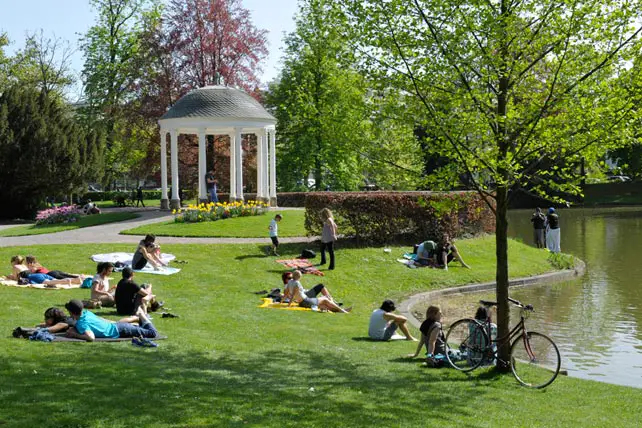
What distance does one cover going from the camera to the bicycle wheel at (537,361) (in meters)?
10.9

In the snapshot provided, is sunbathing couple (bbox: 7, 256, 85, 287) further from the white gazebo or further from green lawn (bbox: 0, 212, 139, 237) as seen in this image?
the white gazebo

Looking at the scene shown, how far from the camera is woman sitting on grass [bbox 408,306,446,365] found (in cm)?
1213

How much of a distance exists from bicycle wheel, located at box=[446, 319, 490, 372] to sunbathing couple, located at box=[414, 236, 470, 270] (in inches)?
485

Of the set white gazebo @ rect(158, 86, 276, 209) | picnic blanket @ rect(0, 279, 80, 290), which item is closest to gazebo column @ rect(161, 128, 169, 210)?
white gazebo @ rect(158, 86, 276, 209)

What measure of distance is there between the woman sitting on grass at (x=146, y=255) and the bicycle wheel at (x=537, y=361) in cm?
1141

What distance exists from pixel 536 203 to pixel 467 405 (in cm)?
7127

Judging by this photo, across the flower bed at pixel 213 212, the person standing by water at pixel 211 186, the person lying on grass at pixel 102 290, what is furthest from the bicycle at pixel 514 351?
the person standing by water at pixel 211 186

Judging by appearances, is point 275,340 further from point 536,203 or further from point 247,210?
point 536,203

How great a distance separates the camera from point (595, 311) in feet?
60.8

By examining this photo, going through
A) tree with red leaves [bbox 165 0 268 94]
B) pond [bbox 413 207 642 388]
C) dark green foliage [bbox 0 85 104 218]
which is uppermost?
tree with red leaves [bbox 165 0 268 94]

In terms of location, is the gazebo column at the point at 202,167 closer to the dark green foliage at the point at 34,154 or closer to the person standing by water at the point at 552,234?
the dark green foliage at the point at 34,154

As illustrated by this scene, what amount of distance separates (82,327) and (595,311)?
40.5 feet

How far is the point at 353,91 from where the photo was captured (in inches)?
502

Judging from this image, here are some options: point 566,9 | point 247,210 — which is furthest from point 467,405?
point 247,210
